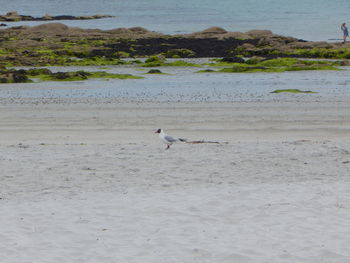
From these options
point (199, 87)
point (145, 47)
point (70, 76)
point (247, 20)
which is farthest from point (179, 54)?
point (247, 20)

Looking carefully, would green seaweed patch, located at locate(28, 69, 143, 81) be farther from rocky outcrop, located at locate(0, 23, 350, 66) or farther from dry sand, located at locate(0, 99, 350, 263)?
dry sand, located at locate(0, 99, 350, 263)

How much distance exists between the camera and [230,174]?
34.7 ft

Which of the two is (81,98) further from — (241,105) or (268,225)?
(268,225)

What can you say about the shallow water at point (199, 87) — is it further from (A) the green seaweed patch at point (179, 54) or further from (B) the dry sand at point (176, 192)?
(A) the green seaweed patch at point (179, 54)

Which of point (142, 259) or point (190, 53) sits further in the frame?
point (190, 53)

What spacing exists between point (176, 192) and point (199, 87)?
15556mm

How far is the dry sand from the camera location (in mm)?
6953

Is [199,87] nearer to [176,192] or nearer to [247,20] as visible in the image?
[176,192]

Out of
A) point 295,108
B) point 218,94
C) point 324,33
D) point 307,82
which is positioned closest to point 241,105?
point 295,108

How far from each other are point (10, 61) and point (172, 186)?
2750 centimetres

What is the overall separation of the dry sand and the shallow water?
451cm

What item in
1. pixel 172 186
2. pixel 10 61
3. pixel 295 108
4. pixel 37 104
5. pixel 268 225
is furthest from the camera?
pixel 10 61

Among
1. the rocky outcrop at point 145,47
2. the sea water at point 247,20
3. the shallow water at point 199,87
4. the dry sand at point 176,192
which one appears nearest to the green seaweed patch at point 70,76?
the shallow water at point 199,87

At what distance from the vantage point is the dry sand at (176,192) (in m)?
6.95
